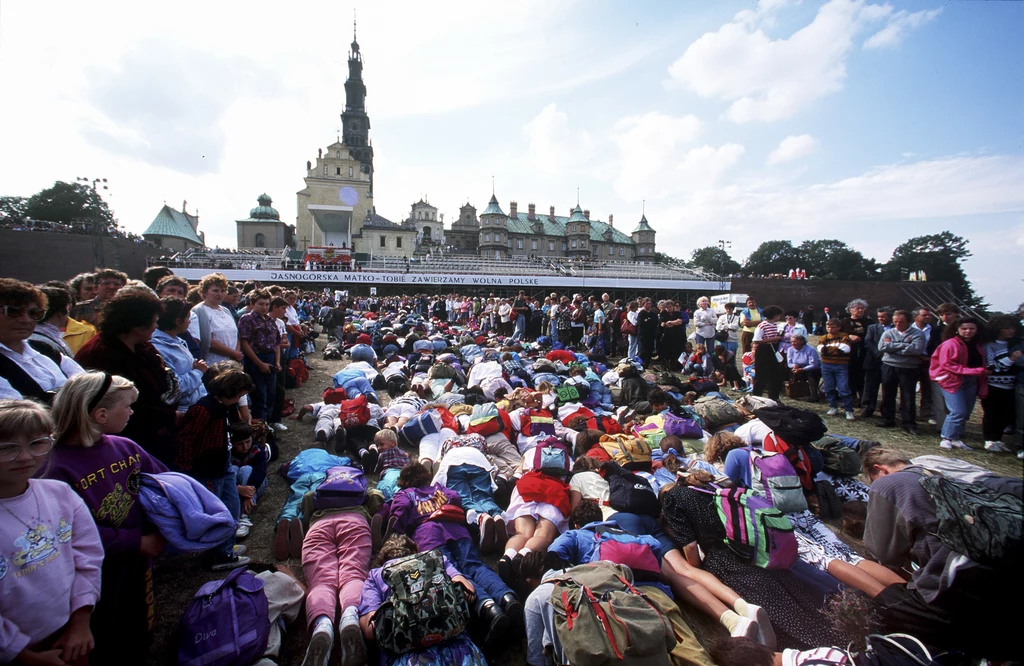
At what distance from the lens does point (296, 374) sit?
8.01 m

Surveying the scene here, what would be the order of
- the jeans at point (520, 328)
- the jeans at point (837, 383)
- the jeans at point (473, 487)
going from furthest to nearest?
the jeans at point (520, 328), the jeans at point (837, 383), the jeans at point (473, 487)

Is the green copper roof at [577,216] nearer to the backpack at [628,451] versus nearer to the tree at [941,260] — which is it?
the tree at [941,260]

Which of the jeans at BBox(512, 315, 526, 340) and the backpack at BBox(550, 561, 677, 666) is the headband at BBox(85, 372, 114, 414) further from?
the jeans at BBox(512, 315, 526, 340)

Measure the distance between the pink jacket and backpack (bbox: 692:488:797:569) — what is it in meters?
3.71

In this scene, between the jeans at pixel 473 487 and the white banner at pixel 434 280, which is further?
the white banner at pixel 434 280

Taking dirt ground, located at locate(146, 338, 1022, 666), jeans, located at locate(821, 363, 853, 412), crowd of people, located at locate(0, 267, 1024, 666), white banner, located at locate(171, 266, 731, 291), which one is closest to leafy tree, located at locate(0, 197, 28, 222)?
white banner, located at locate(171, 266, 731, 291)

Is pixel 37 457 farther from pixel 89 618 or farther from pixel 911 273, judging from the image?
pixel 911 273

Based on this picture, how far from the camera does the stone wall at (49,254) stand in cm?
2377

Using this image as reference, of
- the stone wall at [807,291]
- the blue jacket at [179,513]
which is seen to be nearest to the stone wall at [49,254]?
the blue jacket at [179,513]

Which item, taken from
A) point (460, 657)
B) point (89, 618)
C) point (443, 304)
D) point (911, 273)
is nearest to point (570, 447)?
point (460, 657)

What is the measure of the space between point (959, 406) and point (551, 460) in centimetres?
489

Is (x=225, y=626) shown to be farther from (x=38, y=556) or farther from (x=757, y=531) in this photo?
(x=757, y=531)

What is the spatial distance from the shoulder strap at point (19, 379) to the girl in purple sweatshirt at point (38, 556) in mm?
823

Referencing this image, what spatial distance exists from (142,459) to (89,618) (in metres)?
0.67
